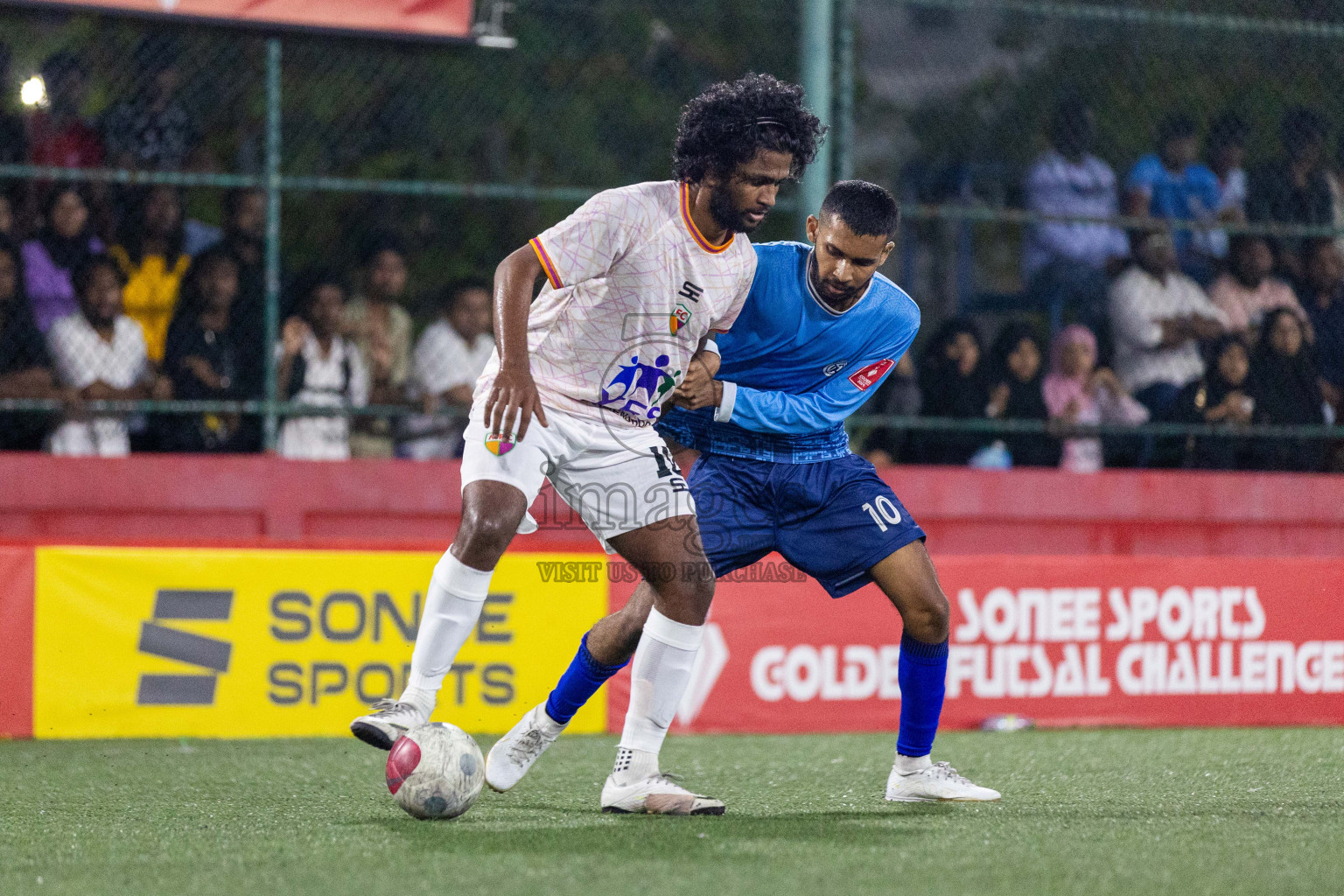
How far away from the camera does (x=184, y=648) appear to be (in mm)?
6648

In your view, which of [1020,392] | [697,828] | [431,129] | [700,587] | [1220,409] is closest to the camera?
[697,828]

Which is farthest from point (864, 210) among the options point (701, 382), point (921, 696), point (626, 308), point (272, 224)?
point (272, 224)

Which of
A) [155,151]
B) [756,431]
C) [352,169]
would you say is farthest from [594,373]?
[352,169]

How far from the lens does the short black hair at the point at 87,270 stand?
7.60 metres

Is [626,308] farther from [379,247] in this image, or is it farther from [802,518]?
[379,247]

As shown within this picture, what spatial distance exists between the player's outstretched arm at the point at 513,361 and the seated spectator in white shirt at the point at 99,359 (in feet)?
13.2

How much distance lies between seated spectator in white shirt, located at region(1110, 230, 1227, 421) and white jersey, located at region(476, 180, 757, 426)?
4779 millimetres

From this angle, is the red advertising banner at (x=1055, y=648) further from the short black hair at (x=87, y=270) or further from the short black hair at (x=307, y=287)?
the short black hair at (x=87, y=270)

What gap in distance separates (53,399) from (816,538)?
13.6 ft

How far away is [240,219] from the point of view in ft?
26.5

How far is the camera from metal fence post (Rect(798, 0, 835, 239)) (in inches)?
316

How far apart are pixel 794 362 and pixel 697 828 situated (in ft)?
5.08

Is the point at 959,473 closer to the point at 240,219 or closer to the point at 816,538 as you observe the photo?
the point at 816,538

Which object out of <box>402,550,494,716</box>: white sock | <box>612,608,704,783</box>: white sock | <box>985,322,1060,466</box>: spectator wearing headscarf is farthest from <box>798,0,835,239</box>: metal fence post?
<box>402,550,494,716</box>: white sock
